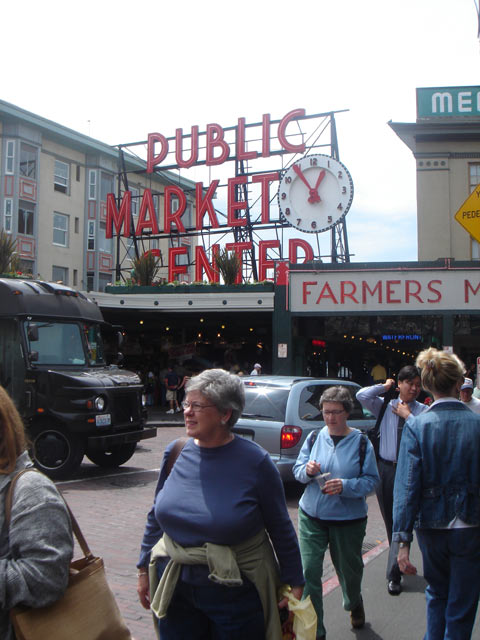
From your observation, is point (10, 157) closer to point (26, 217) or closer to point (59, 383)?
point (26, 217)

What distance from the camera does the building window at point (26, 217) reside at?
40.0 metres

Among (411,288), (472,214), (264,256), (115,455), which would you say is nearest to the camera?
(472,214)

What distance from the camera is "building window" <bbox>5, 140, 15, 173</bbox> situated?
39281 mm

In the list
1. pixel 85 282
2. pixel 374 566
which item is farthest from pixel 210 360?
pixel 374 566

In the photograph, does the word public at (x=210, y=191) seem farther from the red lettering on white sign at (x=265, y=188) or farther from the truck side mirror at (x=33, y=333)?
the truck side mirror at (x=33, y=333)

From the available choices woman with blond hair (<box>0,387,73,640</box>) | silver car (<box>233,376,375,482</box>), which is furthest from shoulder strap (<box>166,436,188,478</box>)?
silver car (<box>233,376,375,482</box>)

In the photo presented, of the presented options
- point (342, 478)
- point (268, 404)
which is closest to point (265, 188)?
point (268, 404)

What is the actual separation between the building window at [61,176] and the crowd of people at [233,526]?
41.6 metres

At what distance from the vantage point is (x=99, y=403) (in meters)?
10.7

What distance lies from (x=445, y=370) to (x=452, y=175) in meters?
22.7

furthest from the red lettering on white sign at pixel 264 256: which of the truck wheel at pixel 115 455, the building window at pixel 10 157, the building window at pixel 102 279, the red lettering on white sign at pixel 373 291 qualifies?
the building window at pixel 102 279

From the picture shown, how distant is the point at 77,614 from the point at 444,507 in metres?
2.05

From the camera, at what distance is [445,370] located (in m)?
3.73

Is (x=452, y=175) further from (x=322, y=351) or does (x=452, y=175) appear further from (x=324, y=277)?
(x=322, y=351)
